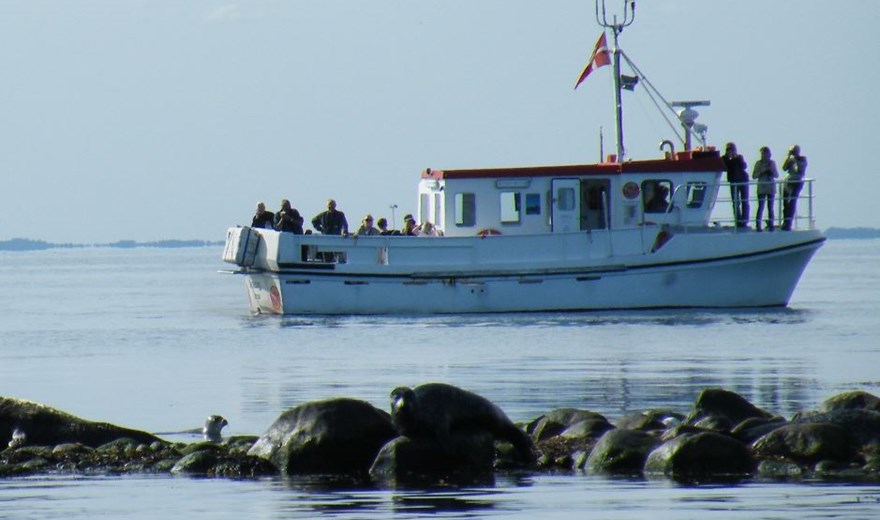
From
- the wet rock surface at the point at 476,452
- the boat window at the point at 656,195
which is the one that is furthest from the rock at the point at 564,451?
the boat window at the point at 656,195

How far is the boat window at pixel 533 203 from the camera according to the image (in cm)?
3064

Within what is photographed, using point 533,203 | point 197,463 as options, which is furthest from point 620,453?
point 533,203

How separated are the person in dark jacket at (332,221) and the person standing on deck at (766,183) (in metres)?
7.28

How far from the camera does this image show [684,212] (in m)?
30.9

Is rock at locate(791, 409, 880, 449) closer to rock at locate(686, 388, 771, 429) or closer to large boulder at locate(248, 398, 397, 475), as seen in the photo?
rock at locate(686, 388, 771, 429)

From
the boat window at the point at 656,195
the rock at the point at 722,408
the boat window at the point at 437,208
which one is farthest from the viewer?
the boat window at the point at 437,208

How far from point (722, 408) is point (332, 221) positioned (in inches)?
708

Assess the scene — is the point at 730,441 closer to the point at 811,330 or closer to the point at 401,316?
the point at 811,330

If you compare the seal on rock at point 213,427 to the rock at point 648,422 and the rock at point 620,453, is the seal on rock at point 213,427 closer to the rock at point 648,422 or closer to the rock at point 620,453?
the rock at point 648,422

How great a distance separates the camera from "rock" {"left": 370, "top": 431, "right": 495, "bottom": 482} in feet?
40.0

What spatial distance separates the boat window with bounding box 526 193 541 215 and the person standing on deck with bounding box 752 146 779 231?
378 centimetres

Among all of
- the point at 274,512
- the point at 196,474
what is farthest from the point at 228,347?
the point at 274,512

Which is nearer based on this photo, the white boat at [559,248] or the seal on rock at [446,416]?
the seal on rock at [446,416]

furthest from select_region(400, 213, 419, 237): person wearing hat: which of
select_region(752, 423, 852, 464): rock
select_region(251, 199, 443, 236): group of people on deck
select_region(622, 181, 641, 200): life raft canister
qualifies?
select_region(752, 423, 852, 464): rock
